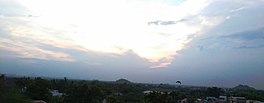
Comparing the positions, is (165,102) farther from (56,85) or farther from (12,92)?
(56,85)

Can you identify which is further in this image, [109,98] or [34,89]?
[109,98]

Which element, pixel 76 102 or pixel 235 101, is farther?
pixel 235 101

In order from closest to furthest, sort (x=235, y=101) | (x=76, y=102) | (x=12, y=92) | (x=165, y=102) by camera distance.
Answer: (x=12, y=92)
(x=165, y=102)
(x=76, y=102)
(x=235, y=101)

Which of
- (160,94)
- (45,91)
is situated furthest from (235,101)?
(45,91)

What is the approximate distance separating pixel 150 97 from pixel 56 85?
172 ft

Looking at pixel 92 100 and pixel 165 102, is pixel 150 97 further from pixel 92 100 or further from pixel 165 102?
pixel 92 100

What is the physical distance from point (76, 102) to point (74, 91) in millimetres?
1764

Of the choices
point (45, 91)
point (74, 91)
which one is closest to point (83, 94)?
point (74, 91)

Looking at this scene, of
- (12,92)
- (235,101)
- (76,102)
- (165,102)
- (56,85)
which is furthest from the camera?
(56,85)

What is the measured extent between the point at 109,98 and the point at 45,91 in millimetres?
8635

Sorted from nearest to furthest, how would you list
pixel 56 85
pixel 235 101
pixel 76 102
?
pixel 76 102, pixel 235 101, pixel 56 85

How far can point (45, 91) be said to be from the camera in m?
40.6

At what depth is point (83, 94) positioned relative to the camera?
1688 inches

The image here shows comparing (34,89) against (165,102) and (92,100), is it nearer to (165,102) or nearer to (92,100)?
(92,100)
